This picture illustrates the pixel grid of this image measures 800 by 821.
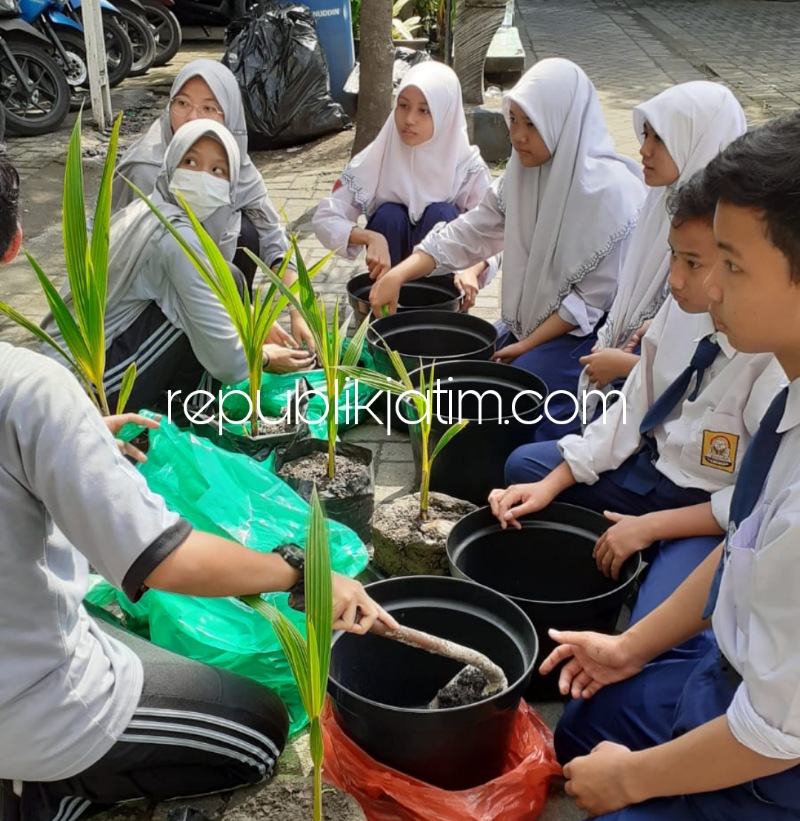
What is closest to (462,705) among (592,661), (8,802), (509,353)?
(592,661)

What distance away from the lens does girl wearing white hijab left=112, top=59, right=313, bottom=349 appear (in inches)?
131

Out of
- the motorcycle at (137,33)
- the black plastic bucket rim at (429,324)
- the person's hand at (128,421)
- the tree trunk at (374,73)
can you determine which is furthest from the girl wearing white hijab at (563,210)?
the motorcycle at (137,33)

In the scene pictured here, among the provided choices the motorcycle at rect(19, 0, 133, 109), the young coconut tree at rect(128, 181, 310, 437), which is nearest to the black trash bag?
the motorcycle at rect(19, 0, 133, 109)

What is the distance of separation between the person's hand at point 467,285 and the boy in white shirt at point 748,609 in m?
1.92

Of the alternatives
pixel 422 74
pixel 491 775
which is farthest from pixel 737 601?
pixel 422 74

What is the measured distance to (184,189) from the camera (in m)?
2.81

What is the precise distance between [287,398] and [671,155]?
135cm

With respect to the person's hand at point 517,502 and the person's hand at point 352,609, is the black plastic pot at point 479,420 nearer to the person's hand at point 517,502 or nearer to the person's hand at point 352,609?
the person's hand at point 517,502

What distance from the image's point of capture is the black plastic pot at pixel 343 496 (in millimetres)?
2541

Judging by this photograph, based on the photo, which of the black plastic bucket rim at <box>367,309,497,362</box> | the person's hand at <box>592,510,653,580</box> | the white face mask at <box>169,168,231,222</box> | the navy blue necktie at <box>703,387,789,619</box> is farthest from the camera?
the black plastic bucket rim at <box>367,309,497,362</box>

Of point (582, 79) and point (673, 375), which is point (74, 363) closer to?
point (673, 375)

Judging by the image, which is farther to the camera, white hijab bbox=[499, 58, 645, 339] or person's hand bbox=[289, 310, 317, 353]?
person's hand bbox=[289, 310, 317, 353]

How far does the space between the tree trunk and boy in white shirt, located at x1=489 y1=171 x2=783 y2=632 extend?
141 inches

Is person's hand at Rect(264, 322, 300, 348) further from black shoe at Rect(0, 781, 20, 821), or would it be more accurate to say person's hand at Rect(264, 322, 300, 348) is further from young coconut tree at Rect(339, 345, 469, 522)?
black shoe at Rect(0, 781, 20, 821)
